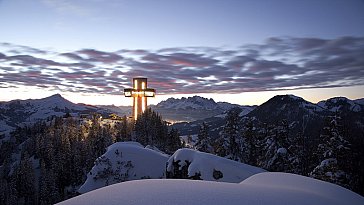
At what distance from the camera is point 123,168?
109ft

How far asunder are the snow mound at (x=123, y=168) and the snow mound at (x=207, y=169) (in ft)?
39.3

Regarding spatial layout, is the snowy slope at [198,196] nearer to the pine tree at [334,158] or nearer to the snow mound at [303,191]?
the snow mound at [303,191]

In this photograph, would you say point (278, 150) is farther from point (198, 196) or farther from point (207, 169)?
point (198, 196)

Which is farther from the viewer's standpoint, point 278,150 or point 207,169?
point 278,150

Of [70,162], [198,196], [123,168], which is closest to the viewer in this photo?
[198,196]

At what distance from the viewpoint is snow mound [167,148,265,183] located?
18.4m

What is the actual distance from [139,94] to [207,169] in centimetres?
A: 7244

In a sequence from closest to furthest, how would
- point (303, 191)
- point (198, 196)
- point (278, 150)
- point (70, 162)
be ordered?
point (198, 196)
point (303, 191)
point (278, 150)
point (70, 162)

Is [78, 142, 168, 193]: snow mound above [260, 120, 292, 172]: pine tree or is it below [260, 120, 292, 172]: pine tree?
below

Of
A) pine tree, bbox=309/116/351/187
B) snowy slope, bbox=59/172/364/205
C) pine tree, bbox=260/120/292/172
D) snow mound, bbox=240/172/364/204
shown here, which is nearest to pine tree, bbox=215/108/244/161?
pine tree, bbox=260/120/292/172

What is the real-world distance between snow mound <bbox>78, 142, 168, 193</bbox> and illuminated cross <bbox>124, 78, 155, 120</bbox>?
53584mm

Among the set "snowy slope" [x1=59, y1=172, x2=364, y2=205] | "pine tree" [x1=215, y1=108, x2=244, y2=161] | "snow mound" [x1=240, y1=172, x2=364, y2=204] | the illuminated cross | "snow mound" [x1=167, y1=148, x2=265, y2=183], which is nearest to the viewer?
"snowy slope" [x1=59, y1=172, x2=364, y2=205]

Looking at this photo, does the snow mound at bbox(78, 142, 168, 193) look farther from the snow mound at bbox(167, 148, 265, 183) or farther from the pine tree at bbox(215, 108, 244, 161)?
the snow mound at bbox(167, 148, 265, 183)

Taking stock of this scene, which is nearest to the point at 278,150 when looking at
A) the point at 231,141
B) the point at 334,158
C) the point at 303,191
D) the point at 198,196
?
the point at 334,158
